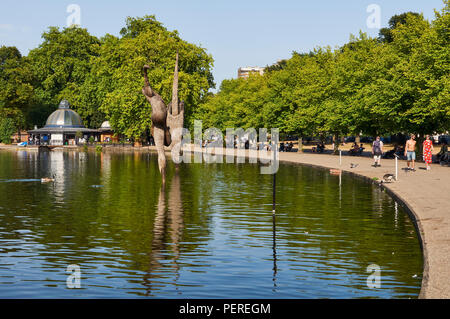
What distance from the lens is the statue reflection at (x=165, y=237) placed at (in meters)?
12.7

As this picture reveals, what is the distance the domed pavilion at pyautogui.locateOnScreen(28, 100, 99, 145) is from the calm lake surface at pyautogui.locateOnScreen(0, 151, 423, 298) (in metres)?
79.9

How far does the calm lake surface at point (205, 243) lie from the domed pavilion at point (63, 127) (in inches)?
3145

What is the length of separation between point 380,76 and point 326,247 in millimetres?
42189

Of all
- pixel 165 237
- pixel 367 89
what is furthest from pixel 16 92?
pixel 165 237

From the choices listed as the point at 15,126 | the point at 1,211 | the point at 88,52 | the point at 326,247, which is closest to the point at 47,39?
the point at 88,52

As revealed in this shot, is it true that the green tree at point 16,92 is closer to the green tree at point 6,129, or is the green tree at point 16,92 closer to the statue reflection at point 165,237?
the green tree at point 6,129

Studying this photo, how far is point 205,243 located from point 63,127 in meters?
95.5

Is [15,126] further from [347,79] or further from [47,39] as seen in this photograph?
[347,79]

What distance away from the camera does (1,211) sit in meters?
22.2

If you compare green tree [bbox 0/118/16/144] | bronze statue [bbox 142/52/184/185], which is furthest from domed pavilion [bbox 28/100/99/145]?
bronze statue [bbox 142/52/184/185]

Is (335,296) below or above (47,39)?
below

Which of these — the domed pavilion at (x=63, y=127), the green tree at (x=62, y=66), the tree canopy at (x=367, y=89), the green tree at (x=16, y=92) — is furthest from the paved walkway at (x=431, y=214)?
the green tree at (x=16, y=92)
